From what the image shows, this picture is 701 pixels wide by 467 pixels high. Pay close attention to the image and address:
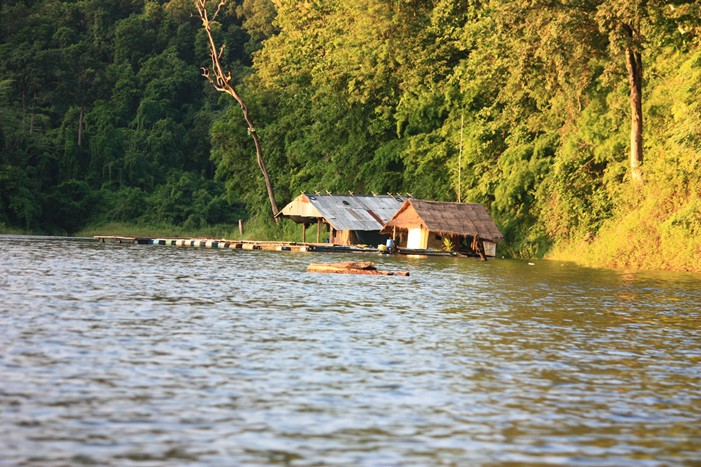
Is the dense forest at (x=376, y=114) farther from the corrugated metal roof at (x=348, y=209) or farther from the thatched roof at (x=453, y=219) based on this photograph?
the corrugated metal roof at (x=348, y=209)

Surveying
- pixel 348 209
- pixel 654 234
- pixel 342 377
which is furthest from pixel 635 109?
pixel 342 377

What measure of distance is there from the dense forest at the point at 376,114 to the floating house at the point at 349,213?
11.7 feet

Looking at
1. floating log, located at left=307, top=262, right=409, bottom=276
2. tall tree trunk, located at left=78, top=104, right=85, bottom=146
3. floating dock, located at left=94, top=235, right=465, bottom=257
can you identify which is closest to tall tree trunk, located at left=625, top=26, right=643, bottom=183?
floating dock, located at left=94, top=235, right=465, bottom=257

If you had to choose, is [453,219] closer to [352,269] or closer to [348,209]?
[348,209]

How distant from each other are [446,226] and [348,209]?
292 inches

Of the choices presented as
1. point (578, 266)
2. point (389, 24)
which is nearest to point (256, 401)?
point (578, 266)

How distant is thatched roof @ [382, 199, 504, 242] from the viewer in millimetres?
53438

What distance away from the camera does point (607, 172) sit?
4959 cm

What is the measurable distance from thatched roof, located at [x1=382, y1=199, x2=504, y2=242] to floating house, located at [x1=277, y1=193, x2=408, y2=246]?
4.19 meters

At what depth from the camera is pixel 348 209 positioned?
59.5 meters

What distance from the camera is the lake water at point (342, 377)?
11.0m

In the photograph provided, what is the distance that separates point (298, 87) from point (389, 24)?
40.2 ft

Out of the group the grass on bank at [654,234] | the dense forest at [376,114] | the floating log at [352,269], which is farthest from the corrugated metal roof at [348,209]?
the floating log at [352,269]

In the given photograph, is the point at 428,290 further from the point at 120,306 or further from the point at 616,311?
the point at 120,306
